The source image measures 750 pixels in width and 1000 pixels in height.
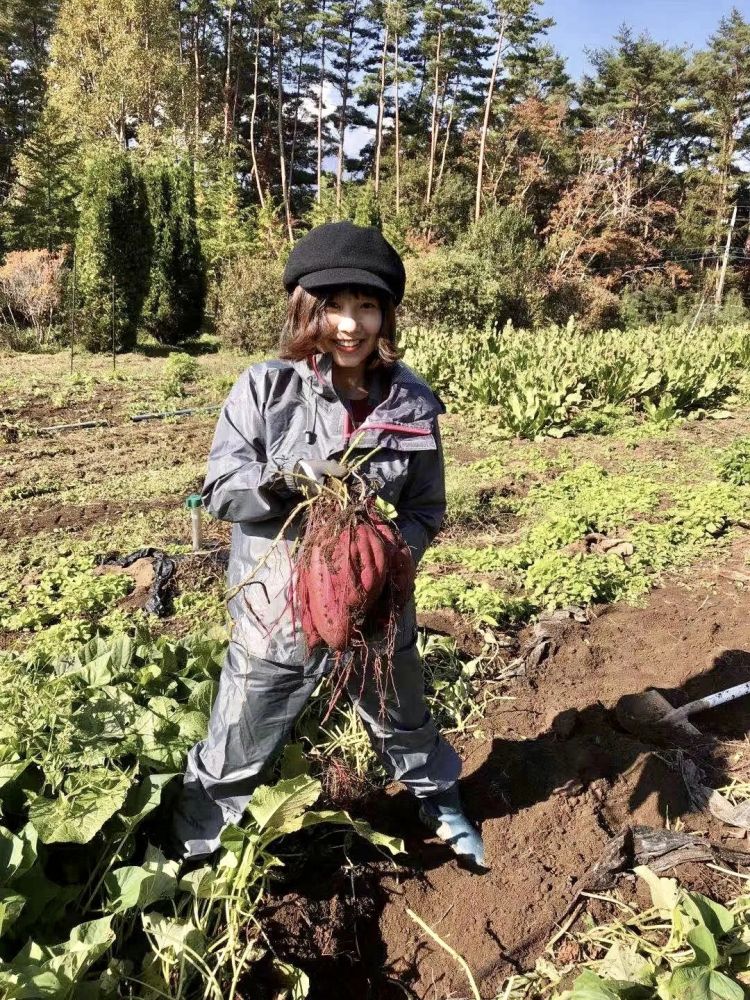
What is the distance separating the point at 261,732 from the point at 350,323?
1.14m

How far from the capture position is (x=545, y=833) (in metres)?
2.44

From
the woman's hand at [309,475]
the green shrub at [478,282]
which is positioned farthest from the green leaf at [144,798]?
the green shrub at [478,282]

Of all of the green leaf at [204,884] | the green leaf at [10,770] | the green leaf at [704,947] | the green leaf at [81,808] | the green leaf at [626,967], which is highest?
the green leaf at [10,770]

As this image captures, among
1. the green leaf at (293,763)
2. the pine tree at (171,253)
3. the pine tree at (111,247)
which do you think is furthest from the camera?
the pine tree at (171,253)

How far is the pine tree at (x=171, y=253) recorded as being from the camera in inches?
606

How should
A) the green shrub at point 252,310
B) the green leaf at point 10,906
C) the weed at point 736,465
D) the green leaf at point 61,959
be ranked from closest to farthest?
the green leaf at point 61,959
the green leaf at point 10,906
the weed at point 736,465
the green shrub at point 252,310

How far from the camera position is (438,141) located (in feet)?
95.6

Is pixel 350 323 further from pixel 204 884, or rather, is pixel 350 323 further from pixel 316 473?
pixel 204 884

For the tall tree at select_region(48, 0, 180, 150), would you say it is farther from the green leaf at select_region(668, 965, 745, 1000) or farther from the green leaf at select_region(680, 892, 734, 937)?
the green leaf at select_region(668, 965, 745, 1000)

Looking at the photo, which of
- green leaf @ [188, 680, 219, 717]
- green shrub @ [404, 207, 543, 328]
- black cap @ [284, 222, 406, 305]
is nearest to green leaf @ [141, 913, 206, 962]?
green leaf @ [188, 680, 219, 717]

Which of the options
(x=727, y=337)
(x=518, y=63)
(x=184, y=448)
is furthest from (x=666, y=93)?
(x=184, y=448)

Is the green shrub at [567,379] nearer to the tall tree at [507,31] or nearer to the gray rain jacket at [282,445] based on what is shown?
the gray rain jacket at [282,445]

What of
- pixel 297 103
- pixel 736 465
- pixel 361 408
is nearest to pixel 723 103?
pixel 297 103

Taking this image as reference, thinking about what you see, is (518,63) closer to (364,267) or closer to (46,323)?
(46,323)
